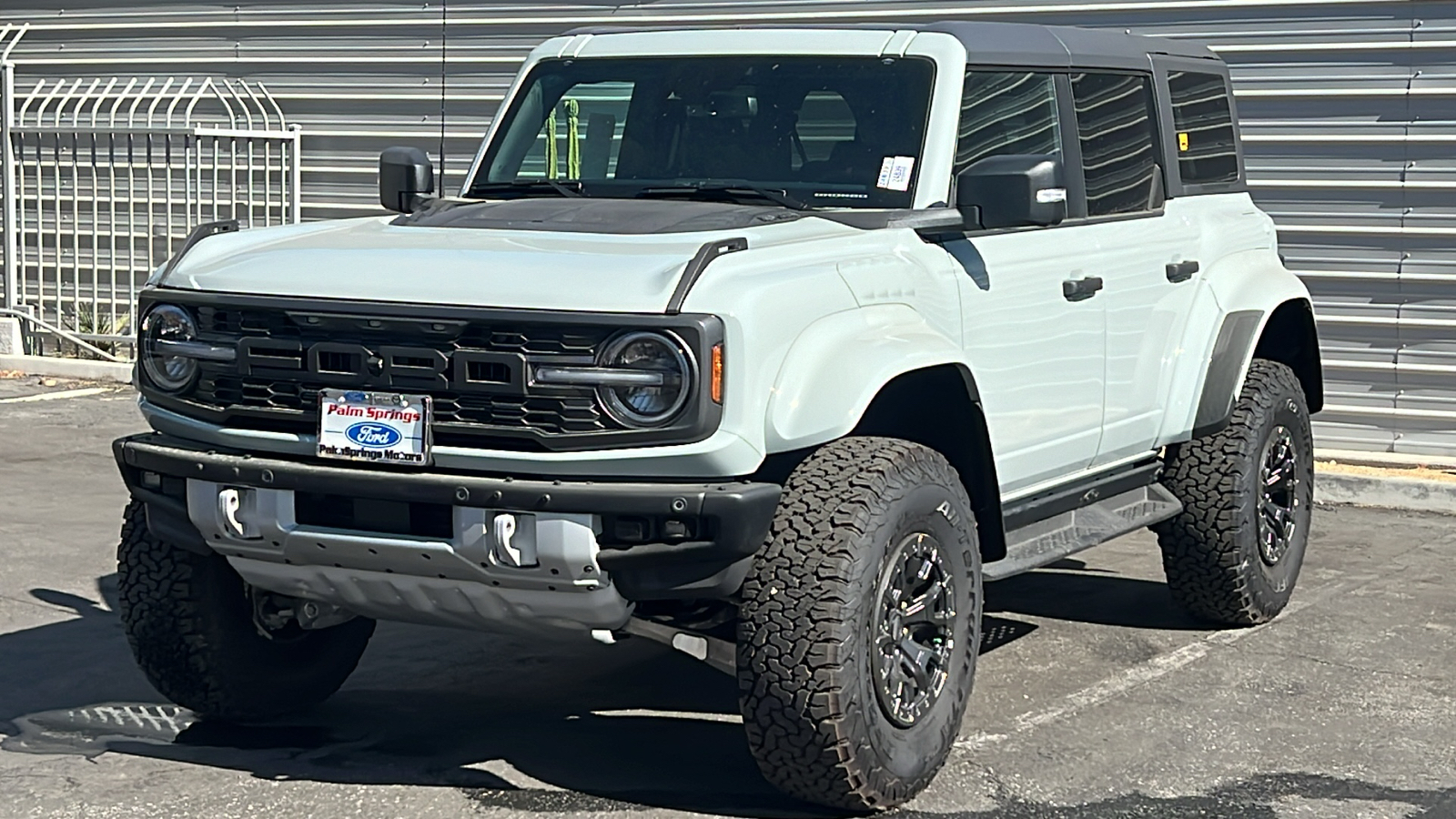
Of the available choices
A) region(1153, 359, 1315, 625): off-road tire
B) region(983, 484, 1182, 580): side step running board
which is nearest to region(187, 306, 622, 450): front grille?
region(983, 484, 1182, 580): side step running board

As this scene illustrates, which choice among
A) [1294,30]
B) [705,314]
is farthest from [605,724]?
[1294,30]

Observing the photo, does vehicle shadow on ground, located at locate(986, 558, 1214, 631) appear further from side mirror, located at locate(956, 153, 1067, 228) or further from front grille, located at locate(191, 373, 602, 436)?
front grille, located at locate(191, 373, 602, 436)

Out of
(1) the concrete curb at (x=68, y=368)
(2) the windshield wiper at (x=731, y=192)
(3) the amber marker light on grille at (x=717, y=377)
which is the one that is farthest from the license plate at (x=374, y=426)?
(1) the concrete curb at (x=68, y=368)

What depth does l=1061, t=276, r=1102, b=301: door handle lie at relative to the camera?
234 inches

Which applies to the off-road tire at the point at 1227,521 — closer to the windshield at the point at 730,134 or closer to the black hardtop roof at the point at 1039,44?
the black hardtop roof at the point at 1039,44

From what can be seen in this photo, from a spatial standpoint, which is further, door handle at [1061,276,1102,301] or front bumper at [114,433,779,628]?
door handle at [1061,276,1102,301]

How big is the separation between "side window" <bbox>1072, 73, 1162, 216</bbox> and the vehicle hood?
4.67 feet

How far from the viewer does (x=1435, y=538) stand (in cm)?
909

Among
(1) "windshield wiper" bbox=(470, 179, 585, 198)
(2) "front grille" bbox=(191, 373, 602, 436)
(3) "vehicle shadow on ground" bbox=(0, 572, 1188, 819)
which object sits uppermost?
(1) "windshield wiper" bbox=(470, 179, 585, 198)

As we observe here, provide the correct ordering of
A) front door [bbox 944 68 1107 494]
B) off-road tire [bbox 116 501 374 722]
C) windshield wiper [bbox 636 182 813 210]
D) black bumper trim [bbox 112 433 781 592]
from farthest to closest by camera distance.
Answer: windshield wiper [bbox 636 182 813 210] < front door [bbox 944 68 1107 494] < off-road tire [bbox 116 501 374 722] < black bumper trim [bbox 112 433 781 592]

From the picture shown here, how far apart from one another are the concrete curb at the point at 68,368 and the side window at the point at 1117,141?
881 centimetres

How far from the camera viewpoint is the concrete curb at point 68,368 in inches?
543

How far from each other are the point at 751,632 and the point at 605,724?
1201 mm

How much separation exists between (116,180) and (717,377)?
38.1 ft
